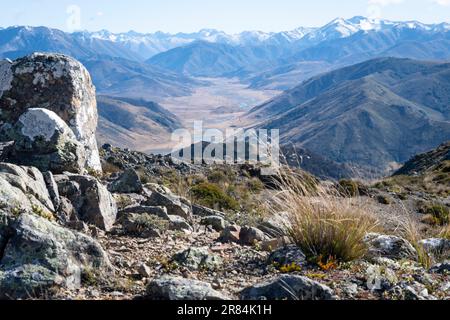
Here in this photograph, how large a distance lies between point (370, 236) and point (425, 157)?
6383 centimetres

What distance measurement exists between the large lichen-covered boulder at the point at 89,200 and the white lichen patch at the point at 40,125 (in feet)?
5.78

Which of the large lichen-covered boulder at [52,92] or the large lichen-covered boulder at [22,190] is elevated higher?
the large lichen-covered boulder at [52,92]

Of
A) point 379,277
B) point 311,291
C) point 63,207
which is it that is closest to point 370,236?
point 379,277

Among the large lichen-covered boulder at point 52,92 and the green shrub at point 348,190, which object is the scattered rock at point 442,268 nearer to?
the green shrub at point 348,190

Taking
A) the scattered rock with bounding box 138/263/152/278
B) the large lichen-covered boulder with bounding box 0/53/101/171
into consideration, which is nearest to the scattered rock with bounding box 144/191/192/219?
the large lichen-covered boulder with bounding box 0/53/101/171

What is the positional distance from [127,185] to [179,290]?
7.82 m

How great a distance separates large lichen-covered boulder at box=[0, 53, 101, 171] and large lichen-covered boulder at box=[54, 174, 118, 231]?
4.83 meters

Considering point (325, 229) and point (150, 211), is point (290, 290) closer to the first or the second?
point (325, 229)

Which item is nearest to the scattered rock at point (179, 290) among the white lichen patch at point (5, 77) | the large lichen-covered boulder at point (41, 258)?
the large lichen-covered boulder at point (41, 258)

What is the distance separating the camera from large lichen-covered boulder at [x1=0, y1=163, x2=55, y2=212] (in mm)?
6379

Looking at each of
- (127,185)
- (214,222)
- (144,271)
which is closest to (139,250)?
(144,271)

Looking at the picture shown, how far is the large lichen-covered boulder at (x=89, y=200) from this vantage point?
28.0ft

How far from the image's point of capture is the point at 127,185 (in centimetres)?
1270

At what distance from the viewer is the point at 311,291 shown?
5.27m
